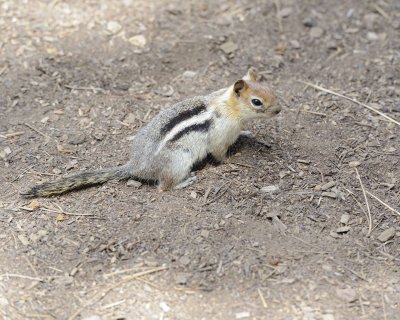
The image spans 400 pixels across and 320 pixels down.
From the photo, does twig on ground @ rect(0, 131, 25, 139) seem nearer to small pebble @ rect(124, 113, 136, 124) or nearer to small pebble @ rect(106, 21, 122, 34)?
small pebble @ rect(124, 113, 136, 124)

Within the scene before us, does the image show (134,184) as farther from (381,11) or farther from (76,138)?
(381,11)

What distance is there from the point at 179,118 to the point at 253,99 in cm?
65

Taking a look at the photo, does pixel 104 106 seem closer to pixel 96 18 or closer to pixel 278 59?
pixel 96 18

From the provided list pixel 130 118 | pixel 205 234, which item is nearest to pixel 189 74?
pixel 130 118

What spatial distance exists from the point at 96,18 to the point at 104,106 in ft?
5.01

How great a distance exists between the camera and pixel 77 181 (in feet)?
16.0

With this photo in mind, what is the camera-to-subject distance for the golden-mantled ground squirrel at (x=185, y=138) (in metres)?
4.91

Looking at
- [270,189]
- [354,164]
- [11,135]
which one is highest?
[11,135]

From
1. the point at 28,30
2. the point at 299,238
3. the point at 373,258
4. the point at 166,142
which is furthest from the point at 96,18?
the point at 373,258

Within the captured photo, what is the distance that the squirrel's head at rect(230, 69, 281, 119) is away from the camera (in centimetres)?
507

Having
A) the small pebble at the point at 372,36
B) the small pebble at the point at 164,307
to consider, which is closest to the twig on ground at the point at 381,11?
the small pebble at the point at 372,36

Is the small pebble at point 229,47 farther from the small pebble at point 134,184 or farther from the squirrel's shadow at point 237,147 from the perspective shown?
the small pebble at point 134,184

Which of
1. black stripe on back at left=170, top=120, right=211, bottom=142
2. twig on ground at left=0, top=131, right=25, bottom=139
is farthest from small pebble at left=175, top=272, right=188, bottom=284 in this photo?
twig on ground at left=0, top=131, right=25, bottom=139

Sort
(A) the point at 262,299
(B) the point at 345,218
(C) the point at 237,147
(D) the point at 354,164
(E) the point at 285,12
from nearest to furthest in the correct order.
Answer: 1. (A) the point at 262,299
2. (B) the point at 345,218
3. (D) the point at 354,164
4. (C) the point at 237,147
5. (E) the point at 285,12
